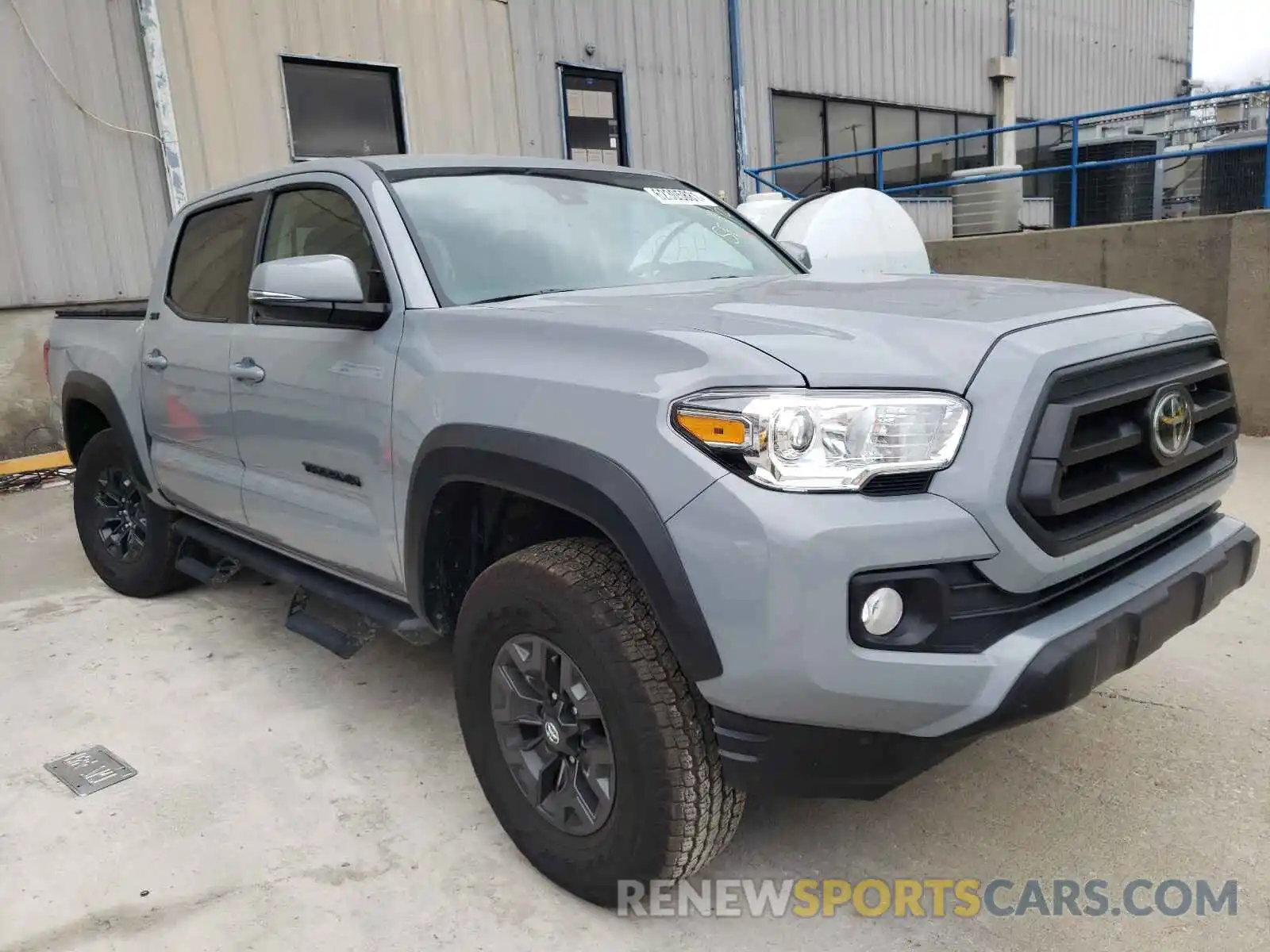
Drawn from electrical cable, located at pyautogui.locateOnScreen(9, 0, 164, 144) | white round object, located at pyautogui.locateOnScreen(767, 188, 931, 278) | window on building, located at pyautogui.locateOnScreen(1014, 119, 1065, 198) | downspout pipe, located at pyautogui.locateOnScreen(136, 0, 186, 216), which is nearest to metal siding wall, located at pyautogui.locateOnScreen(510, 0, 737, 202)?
downspout pipe, located at pyautogui.locateOnScreen(136, 0, 186, 216)

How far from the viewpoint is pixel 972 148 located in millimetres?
16359

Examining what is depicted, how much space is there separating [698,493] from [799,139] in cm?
1242

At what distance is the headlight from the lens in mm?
1851

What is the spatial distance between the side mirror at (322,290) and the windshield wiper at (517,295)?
27 centimetres

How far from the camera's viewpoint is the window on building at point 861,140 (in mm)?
13000

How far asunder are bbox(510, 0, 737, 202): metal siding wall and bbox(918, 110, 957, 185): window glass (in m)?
4.83

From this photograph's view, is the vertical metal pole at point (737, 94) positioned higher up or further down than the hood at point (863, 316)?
higher up

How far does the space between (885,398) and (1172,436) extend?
0.83m

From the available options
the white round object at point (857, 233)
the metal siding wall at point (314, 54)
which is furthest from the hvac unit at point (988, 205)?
the metal siding wall at point (314, 54)

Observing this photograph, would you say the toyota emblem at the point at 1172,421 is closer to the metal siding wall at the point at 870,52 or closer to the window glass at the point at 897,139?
the metal siding wall at the point at 870,52

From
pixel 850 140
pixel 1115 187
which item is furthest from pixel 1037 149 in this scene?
pixel 1115 187

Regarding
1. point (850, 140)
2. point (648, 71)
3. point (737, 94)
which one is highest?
point (648, 71)

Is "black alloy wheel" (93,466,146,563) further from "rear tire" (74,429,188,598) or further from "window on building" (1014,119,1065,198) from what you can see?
"window on building" (1014,119,1065,198)

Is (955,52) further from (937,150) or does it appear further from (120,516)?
(120,516)
